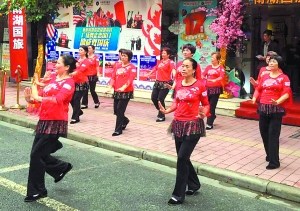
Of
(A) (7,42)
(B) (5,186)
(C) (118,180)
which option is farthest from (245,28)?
(A) (7,42)

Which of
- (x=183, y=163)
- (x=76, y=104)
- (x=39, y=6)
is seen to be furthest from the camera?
(x=39, y=6)

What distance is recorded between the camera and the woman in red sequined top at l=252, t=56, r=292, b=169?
605cm

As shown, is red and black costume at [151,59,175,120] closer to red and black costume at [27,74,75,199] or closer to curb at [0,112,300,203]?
curb at [0,112,300,203]

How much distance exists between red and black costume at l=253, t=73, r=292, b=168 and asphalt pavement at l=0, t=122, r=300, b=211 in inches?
35.5

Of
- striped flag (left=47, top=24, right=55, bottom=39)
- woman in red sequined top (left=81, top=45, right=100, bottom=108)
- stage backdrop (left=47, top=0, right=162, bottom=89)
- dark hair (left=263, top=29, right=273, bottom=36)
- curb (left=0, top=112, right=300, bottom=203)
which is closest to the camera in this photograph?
curb (left=0, top=112, right=300, bottom=203)

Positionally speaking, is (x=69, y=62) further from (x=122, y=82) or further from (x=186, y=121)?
(x=122, y=82)

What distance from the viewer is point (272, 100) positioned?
5953 millimetres

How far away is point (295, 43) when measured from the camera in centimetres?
1172

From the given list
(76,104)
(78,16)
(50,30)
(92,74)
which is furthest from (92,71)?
(50,30)

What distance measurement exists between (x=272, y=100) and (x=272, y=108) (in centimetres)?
16

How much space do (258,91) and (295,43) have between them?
6081mm

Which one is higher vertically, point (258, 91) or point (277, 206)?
point (258, 91)

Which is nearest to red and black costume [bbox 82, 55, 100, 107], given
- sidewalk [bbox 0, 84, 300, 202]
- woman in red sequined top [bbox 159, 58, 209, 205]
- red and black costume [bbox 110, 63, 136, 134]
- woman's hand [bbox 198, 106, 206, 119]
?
sidewalk [bbox 0, 84, 300, 202]

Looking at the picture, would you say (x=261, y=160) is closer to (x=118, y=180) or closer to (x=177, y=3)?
(x=118, y=180)
